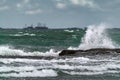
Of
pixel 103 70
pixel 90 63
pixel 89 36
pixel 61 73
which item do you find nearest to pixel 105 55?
pixel 90 63

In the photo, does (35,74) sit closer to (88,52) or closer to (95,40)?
(88,52)

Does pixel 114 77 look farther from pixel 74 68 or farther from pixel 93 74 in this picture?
pixel 74 68

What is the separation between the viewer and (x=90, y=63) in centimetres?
2473

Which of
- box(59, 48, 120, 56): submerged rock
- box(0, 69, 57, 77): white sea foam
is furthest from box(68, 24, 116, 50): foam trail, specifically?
box(0, 69, 57, 77): white sea foam

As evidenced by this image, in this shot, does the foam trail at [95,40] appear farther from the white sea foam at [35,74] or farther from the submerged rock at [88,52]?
the white sea foam at [35,74]

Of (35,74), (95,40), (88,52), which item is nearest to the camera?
(35,74)

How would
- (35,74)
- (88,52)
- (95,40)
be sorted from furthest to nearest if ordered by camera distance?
(95,40) → (88,52) → (35,74)

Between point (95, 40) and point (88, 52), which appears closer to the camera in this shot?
point (88, 52)

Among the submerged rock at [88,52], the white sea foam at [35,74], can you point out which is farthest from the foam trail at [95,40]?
the white sea foam at [35,74]

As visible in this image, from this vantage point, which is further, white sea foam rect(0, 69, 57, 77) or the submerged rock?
the submerged rock

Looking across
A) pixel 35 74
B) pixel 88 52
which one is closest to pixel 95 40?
pixel 88 52

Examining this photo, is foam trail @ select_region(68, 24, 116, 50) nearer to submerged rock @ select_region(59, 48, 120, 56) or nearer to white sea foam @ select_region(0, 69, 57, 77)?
submerged rock @ select_region(59, 48, 120, 56)

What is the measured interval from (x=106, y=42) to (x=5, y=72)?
83.7 feet

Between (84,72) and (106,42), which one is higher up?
(106,42)
